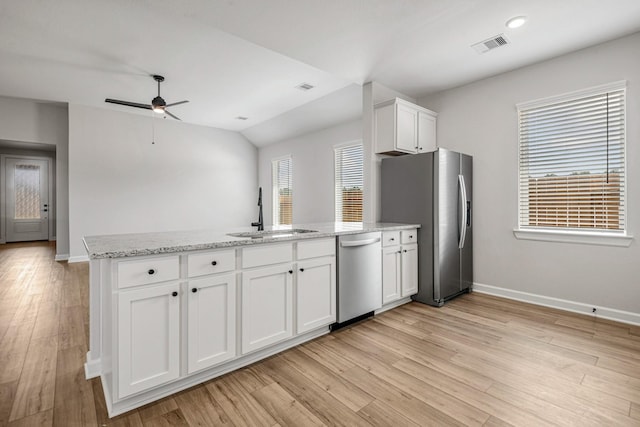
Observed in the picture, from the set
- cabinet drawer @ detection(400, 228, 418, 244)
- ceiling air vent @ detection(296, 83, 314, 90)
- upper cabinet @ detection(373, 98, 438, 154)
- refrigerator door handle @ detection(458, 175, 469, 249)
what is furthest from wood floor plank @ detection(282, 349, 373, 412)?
ceiling air vent @ detection(296, 83, 314, 90)

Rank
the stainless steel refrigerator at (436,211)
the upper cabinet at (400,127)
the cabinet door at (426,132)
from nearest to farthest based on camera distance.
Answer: the stainless steel refrigerator at (436,211)
the upper cabinet at (400,127)
the cabinet door at (426,132)

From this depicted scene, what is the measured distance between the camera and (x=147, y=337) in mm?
1691

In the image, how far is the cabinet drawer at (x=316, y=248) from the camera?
2461 millimetres

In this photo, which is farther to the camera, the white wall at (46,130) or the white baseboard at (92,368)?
the white wall at (46,130)

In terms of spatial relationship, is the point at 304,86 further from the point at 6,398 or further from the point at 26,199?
the point at 26,199

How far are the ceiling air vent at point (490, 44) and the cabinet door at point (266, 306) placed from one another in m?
2.86

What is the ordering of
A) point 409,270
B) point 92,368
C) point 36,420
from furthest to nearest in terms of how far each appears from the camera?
point 409,270, point 92,368, point 36,420

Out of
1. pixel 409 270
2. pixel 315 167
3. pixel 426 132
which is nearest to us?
pixel 409 270

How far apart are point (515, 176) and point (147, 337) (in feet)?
13.0

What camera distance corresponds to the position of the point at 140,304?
5.46 ft

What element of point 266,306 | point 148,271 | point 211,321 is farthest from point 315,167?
point 148,271

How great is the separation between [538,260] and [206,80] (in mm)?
5049

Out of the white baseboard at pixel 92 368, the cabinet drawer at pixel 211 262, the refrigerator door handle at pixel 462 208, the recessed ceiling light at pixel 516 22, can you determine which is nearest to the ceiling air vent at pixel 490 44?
the recessed ceiling light at pixel 516 22

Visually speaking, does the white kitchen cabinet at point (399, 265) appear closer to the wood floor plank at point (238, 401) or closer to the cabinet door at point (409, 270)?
the cabinet door at point (409, 270)
